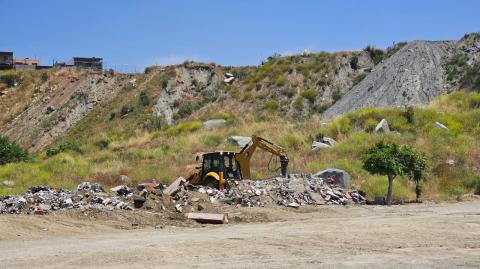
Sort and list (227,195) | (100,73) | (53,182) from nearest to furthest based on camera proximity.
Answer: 1. (227,195)
2. (53,182)
3. (100,73)

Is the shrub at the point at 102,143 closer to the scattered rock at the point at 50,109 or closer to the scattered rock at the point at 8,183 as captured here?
the scattered rock at the point at 50,109

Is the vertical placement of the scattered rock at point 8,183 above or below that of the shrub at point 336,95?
below

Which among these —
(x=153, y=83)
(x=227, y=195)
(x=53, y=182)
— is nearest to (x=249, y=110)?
(x=153, y=83)

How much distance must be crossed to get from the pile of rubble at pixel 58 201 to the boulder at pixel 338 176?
35.6 feet

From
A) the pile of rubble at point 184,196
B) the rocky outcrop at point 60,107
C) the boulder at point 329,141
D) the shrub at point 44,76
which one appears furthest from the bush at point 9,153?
the shrub at point 44,76

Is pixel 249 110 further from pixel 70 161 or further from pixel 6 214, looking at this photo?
pixel 6 214


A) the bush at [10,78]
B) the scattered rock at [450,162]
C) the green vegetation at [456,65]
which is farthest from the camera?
the bush at [10,78]

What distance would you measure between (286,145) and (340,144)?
13.4ft

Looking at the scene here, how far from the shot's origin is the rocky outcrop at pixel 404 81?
52.0 m

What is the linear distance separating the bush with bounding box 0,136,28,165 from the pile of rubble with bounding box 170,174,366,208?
2251 cm

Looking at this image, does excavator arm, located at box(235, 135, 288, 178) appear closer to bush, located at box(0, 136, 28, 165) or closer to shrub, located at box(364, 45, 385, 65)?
bush, located at box(0, 136, 28, 165)

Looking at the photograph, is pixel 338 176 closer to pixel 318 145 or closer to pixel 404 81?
pixel 318 145

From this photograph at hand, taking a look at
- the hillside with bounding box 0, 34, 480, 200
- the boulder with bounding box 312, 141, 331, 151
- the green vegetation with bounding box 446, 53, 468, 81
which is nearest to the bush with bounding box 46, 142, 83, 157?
the hillside with bounding box 0, 34, 480, 200

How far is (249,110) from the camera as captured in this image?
6172 cm
